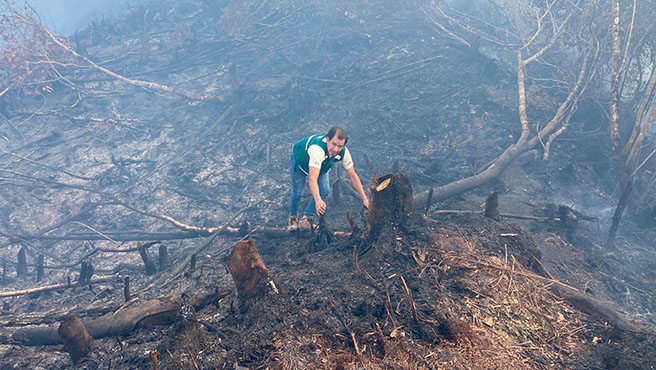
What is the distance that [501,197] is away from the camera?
282 inches

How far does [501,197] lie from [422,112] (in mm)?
4013

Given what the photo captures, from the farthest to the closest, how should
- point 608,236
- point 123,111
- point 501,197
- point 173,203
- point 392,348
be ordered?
point 123,111 → point 173,203 → point 501,197 → point 608,236 → point 392,348

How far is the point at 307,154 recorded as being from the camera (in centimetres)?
520

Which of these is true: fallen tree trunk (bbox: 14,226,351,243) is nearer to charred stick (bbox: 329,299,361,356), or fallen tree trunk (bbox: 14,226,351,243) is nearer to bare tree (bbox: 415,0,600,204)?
charred stick (bbox: 329,299,361,356)

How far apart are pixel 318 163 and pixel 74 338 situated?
3353 mm

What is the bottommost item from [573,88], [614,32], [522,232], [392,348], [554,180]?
[554,180]

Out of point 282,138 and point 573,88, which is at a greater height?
point 573,88

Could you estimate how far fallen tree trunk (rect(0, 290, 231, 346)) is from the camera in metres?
3.40

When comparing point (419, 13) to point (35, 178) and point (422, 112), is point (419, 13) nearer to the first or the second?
point (422, 112)

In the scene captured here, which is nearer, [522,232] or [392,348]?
[392,348]

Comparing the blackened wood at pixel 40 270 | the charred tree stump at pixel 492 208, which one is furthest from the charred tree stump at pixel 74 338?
the charred tree stump at pixel 492 208

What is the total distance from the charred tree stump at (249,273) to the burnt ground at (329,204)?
191 millimetres

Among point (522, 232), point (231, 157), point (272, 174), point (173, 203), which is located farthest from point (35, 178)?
point (522, 232)

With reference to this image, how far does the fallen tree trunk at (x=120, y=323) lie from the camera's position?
3404mm
